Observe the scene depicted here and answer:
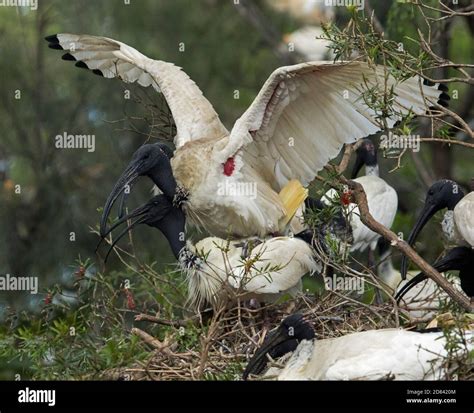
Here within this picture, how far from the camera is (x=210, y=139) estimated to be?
8008 millimetres

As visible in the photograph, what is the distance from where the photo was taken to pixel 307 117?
7.88 metres

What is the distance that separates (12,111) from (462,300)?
226 inches

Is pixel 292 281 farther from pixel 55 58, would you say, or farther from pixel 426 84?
pixel 55 58

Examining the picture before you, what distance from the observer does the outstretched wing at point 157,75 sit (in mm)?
8078

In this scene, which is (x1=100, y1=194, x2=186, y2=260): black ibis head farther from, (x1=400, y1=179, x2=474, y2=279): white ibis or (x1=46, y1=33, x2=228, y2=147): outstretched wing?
(x1=400, y1=179, x2=474, y2=279): white ibis

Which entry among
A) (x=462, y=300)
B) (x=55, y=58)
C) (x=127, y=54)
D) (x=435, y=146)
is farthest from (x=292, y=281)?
(x=55, y=58)

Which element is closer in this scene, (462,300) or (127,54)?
(462,300)

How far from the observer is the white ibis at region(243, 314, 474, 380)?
6.23 meters
